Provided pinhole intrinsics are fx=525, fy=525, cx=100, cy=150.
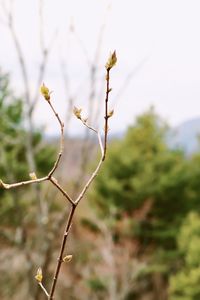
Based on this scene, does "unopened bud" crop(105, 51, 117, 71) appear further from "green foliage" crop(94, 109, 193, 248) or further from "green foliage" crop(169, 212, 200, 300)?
"green foliage" crop(94, 109, 193, 248)

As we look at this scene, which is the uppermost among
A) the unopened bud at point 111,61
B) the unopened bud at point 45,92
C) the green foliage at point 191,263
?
the green foliage at point 191,263

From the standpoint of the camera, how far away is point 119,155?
17641 mm

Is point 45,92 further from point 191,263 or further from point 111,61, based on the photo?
point 191,263

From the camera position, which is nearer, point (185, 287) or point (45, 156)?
point (185, 287)

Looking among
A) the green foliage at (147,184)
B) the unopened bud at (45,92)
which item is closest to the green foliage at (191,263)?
the green foliage at (147,184)

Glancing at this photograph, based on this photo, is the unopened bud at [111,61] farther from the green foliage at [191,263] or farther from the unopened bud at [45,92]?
the green foliage at [191,263]

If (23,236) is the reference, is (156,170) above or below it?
above

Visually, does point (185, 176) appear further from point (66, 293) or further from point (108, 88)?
point (108, 88)

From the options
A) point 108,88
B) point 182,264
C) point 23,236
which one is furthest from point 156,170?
point 108,88

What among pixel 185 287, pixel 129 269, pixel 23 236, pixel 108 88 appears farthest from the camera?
pixel 129 269

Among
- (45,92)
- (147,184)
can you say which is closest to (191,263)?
(147,184)

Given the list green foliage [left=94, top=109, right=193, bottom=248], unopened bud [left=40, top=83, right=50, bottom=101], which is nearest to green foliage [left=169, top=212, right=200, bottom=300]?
green foliage [left=94, top=109, right=193, bottom=248]

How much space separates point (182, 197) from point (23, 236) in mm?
15088

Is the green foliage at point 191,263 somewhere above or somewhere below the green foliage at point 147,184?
below
